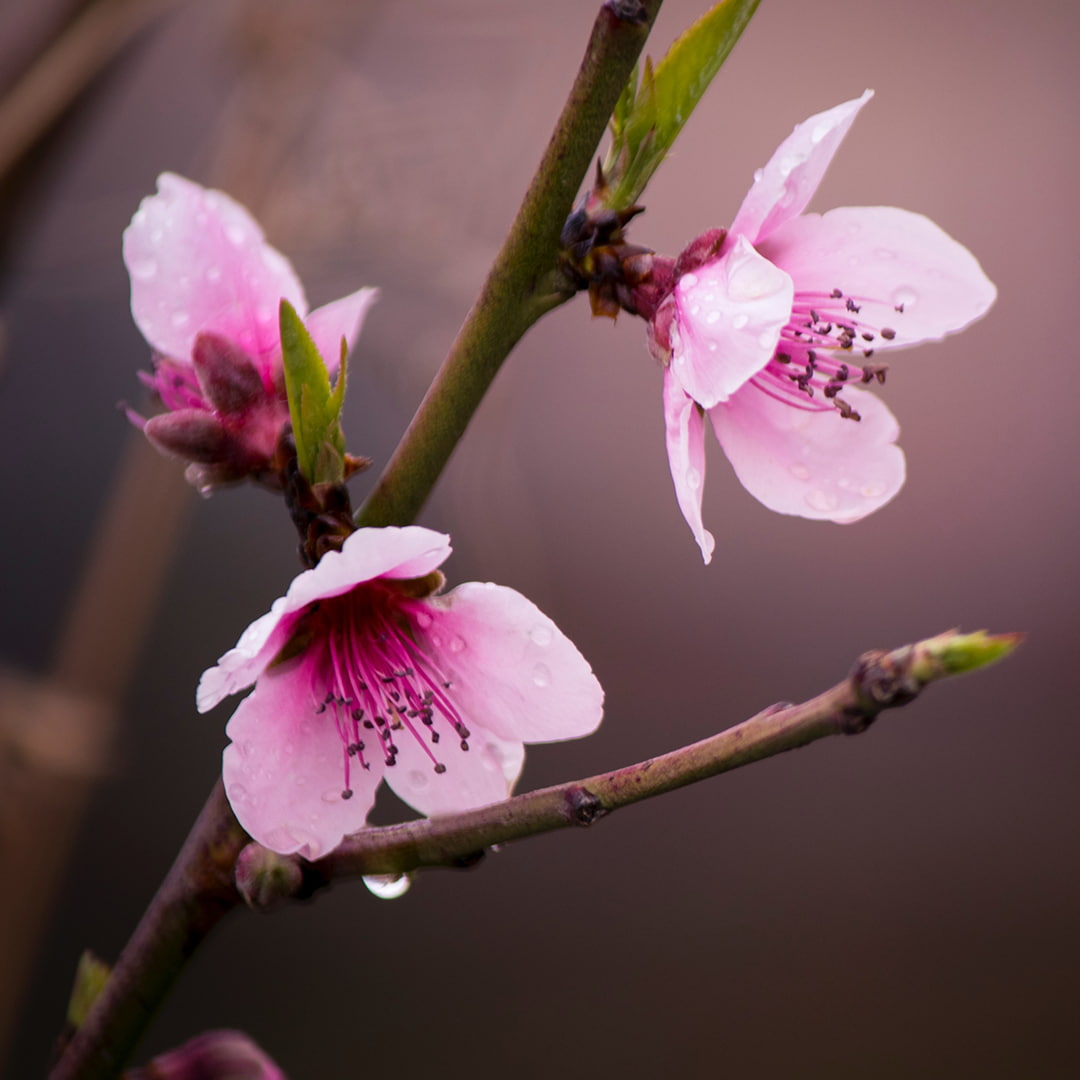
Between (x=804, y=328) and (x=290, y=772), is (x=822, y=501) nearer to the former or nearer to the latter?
(x=804, y=328)

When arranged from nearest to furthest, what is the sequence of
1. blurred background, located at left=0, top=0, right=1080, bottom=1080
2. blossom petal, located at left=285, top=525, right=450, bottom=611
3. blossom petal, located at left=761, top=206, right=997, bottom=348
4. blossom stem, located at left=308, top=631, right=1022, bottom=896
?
blossom stem, located at left=308, top=631, right=1022, bottom=896 < blossom petal, located at left=285, top=525, right=450, bottom=611 < blossom petal, located at left=761, top=206, right=997, bottom=348 < blurred background, located at left=0, top=0, right=1080, bottom=1080

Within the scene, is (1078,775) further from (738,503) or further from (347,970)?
(347,970)

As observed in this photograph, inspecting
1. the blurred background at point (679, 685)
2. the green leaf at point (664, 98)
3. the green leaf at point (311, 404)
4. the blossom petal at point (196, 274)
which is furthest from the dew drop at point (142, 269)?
the blurred background at point (679, 685)

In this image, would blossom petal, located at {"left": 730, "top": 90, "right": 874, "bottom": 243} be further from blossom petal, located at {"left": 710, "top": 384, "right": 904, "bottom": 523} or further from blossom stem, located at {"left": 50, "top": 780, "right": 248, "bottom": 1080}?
blossom stem, located at {"left": 50, "top": 780, "right": 248, "bottom": 1080}

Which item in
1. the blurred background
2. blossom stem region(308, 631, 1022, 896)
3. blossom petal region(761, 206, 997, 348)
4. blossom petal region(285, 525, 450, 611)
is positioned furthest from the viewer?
the blurred background

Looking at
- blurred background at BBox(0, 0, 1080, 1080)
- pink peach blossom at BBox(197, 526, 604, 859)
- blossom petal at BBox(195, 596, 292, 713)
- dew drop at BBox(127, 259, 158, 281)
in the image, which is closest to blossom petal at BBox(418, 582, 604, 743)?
pink peach blossom at BBox(197, 526, 604, 859)

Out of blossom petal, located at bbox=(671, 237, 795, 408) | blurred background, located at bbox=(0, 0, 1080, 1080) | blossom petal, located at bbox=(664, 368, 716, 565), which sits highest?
blossom petal, located at bbox=(671, 237, 795, 408)
